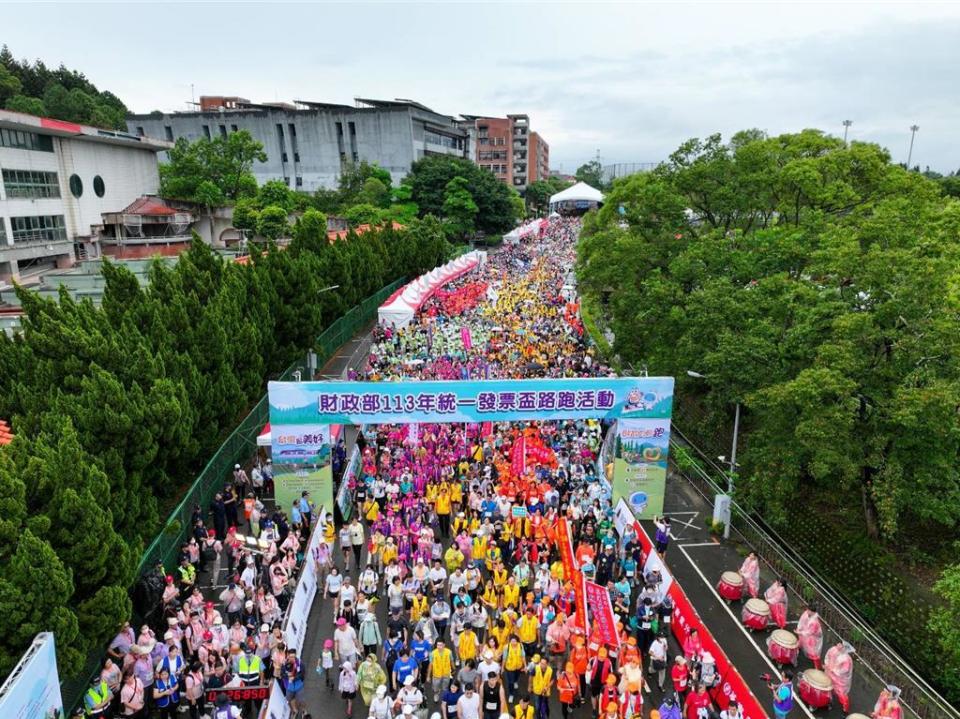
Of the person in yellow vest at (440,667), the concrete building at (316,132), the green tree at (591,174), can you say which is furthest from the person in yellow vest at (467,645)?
the green tree at (591,174)

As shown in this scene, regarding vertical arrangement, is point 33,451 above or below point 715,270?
below

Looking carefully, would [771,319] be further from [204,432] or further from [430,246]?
[430,246]

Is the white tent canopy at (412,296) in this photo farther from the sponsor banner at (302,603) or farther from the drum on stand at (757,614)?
the drum on stand at (757,614)

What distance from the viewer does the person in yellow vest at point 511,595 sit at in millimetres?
11750

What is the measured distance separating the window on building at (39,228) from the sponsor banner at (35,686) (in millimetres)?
35499

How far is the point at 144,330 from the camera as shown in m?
16.3

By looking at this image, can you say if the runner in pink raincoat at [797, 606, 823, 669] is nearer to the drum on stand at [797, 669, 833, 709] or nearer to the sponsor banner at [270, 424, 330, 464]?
the drum on stand at [797, 669, 833, 709]

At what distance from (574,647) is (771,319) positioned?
37.1 ft

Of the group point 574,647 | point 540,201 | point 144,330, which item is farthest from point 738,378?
point 540,201

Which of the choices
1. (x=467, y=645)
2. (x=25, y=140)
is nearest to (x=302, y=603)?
(x=467, y=645)

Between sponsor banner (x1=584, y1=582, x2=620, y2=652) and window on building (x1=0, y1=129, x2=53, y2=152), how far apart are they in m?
38.7

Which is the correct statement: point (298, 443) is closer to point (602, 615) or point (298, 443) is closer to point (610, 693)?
point (602, 615)

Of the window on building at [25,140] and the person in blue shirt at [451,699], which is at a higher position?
A: the window on building at [25,140]

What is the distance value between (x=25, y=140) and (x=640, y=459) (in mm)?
38780
